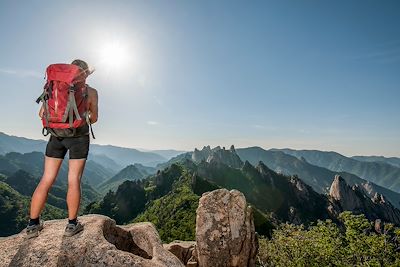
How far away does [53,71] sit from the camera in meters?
7.39

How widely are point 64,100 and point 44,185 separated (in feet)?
7.72

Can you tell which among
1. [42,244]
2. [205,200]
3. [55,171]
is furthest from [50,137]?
[205,200]

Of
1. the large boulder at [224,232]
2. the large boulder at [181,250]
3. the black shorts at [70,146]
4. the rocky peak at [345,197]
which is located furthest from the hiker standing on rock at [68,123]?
the rocky peak at [345,197]

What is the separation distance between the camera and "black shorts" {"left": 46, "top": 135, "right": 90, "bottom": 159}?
7.70m

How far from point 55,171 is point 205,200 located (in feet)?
52.0

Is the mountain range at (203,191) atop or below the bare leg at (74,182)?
below

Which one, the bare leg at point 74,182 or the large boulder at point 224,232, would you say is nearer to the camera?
the bare leg at point 74,182

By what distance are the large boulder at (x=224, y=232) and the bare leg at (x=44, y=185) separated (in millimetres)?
15160

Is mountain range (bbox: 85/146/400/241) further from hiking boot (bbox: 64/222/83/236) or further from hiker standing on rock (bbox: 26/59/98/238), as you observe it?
hiker standing on rock (bbox: 26/59/98/238)

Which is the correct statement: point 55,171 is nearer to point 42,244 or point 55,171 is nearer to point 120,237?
point 42,244

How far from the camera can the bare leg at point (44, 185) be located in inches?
305

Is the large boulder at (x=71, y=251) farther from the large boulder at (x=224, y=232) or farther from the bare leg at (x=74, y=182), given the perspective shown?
the large boulder at (x=224, y=232)

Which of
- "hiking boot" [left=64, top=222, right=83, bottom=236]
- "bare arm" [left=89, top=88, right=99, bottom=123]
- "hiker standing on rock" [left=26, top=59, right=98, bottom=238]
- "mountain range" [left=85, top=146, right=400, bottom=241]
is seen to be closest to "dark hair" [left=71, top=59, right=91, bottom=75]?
"hiker standing on rock" [left=26, top=59, right=98, bottom=238]

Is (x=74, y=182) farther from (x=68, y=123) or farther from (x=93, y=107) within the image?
(x=93, y=107)
